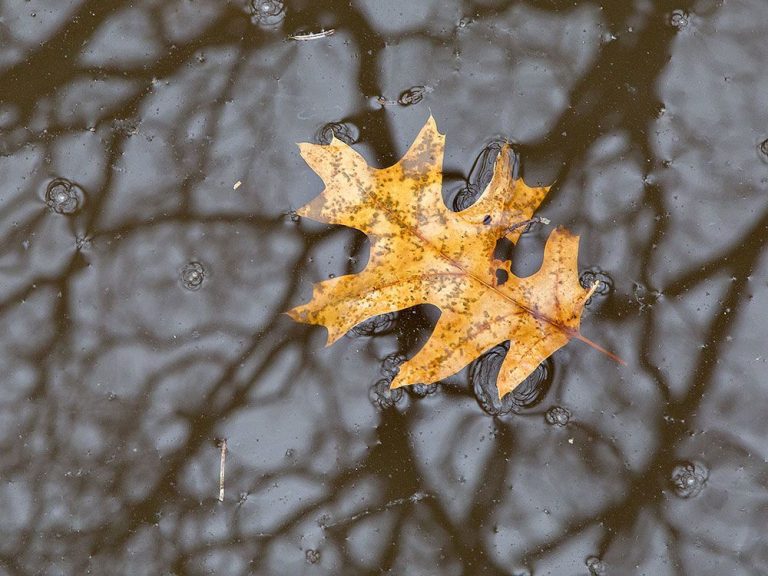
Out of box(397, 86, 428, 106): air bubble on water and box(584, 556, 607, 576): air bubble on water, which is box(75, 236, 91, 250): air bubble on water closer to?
box(397, 86, 428, 106): air bubble on water

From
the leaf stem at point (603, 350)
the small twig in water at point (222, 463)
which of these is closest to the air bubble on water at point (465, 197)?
the leaf stem at point (603, 350)

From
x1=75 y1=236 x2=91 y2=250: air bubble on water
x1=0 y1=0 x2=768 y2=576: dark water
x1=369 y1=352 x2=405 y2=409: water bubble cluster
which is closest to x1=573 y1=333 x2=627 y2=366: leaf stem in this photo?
x1=0 y1=0 x2=768 y2=576: dark water

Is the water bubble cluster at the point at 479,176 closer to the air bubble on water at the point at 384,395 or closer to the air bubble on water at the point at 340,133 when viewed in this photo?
the air bubble on water at the point at 340,133

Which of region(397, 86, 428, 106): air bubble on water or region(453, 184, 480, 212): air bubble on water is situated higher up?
region(397, 86, 428, 106): air bubble on water

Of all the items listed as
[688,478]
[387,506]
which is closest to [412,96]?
[387,506]

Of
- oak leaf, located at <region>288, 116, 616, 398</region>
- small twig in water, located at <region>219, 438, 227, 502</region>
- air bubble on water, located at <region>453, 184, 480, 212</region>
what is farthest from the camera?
small twig in water, located at <region>219, 438, 227, 502</region>

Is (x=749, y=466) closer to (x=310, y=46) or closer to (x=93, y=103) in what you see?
(x=310, y=46)
